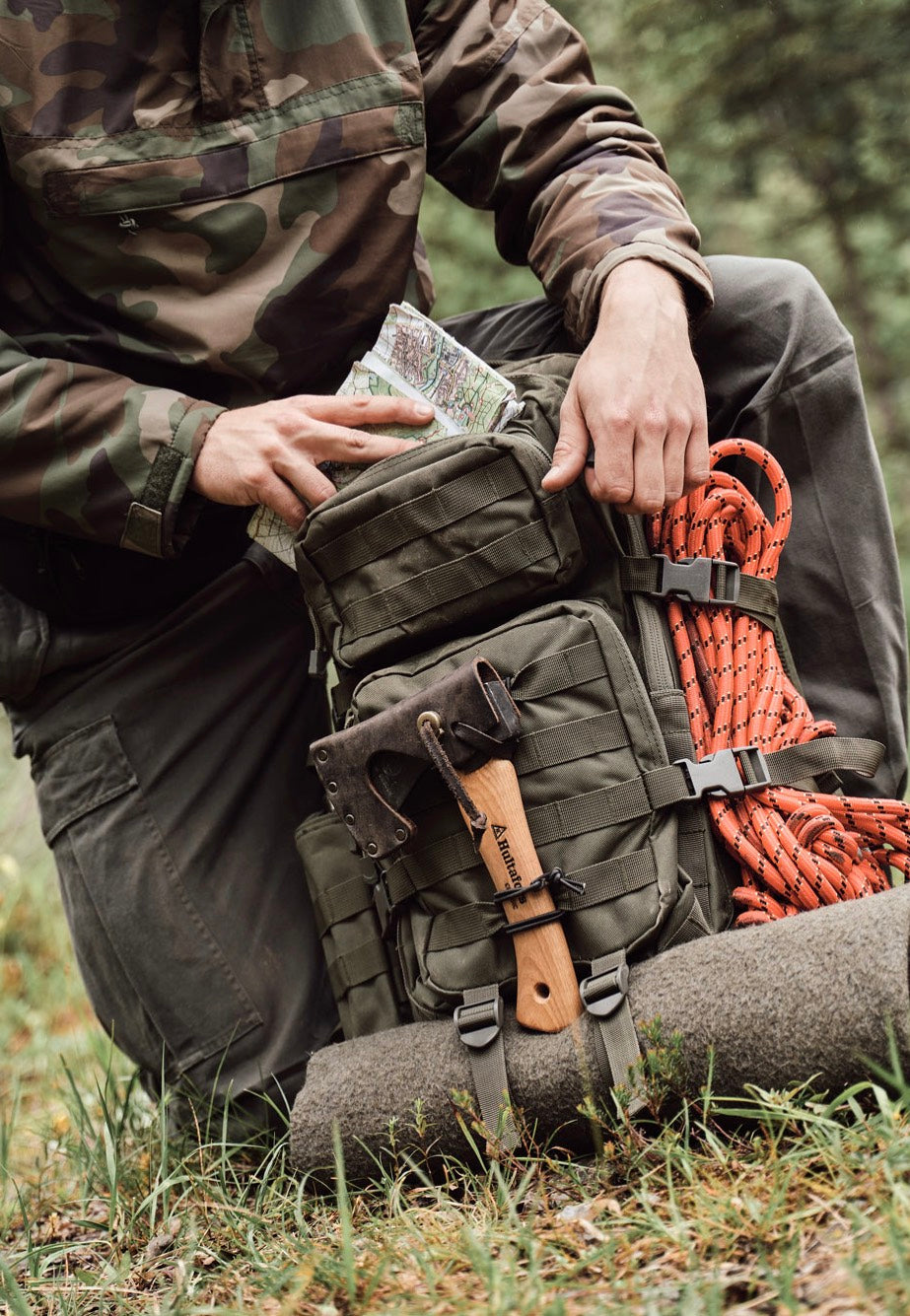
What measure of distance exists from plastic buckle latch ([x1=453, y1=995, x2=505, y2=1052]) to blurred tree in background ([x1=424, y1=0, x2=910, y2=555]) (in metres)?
6.05

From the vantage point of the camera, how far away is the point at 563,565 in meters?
2.03

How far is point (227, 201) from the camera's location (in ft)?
7.60

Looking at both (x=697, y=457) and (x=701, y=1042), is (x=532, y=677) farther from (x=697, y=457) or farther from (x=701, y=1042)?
(x=701, y=1042)

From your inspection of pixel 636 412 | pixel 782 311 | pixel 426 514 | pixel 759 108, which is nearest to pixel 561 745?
pixel 426 514

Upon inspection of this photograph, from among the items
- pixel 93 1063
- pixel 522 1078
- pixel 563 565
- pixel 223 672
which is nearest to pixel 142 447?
pixel 223 672

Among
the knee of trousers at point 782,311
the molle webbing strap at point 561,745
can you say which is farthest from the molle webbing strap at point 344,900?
the knee of trousers at point 782,311

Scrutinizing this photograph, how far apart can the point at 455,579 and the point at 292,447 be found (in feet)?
1.38

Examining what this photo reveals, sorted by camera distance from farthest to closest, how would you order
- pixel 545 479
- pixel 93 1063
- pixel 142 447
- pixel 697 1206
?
pixel 93 1063, pixel 142 447, pixel 545 479, pixel 697 1206

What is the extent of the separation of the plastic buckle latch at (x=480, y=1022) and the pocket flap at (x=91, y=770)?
104cm

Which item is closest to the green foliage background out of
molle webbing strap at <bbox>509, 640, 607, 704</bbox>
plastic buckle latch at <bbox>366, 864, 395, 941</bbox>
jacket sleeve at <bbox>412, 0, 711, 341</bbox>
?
plastic buckle latch at <bbox>366, 864, 395, 941</bbox>

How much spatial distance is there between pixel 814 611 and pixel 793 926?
2.83 feet

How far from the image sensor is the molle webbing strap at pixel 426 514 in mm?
2000

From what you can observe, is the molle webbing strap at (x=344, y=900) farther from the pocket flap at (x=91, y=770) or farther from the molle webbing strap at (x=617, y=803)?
the pocket flap at (x=91, y=770)

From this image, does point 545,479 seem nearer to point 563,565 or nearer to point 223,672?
point 563,565
